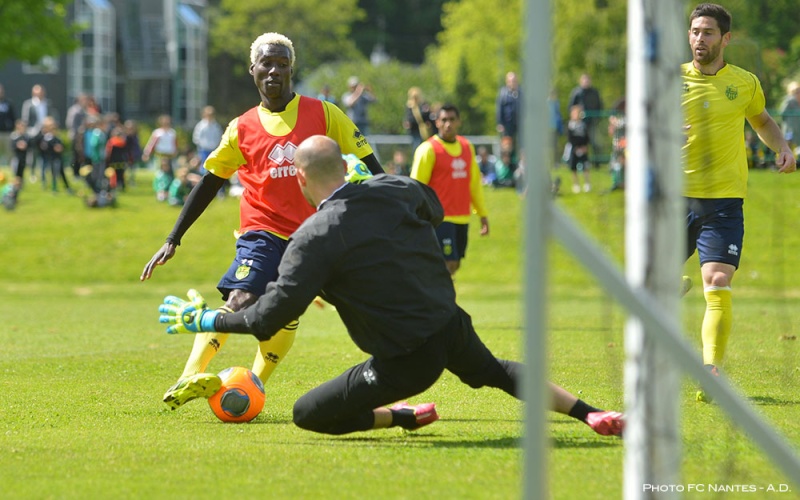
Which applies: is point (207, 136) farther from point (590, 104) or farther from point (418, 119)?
point (590, 104)

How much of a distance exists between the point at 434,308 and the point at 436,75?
7012 cm

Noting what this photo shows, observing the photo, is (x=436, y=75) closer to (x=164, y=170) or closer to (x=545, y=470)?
(x=164, y=170)

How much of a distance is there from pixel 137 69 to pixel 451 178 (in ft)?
198

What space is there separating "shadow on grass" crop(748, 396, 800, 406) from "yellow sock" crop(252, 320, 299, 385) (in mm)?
3099

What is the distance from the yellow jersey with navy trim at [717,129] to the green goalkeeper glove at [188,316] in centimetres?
377

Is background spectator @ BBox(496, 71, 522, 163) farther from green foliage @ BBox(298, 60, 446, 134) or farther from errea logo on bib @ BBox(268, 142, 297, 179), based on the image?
green foliage @ BBox(298, 60, 446, 134)

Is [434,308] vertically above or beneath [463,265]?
above

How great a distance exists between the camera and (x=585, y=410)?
638cm

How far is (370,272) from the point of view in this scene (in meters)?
5.85

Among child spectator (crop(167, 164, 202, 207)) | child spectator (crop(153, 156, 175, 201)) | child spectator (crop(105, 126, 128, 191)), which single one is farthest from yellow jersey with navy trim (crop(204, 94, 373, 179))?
child spectator (crop(105, 126, 128, 191))

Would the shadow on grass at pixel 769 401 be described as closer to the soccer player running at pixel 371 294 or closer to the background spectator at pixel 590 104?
the soccer player running at pixel 371 294

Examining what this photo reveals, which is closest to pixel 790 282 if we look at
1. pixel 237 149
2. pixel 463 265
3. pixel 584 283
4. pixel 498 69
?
pixel 584 283

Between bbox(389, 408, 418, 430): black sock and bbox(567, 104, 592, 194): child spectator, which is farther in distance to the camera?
bbox(567, 104, 592, 194): child spectator

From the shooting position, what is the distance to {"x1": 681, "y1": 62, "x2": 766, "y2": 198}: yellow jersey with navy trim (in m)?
8.22
